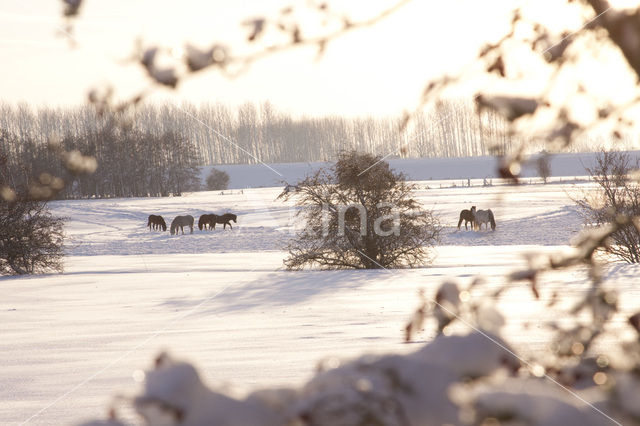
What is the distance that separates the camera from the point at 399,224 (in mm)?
13141

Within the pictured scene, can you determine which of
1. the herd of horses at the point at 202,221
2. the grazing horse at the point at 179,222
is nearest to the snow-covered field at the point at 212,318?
the grazing horse at the point at 179,222

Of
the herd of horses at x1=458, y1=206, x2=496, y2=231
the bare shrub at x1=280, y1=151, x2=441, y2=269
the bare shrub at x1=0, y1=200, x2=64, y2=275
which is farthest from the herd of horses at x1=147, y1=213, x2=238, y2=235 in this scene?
the bare shrub at x1=280, y1=151, x2=441, y2=269

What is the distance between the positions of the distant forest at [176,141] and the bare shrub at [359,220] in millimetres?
753

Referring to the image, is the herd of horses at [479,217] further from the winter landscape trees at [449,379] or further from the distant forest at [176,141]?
the winter landscape trees at [449,379]

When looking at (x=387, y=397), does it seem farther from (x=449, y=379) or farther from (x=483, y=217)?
(x=483, y=217)

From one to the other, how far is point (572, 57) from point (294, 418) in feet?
6.38

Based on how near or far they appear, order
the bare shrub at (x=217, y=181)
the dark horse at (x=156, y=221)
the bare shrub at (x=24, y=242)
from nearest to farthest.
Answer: the bare shrub at (x=24, y=242), the dark horse at (x=156, y=221), the bare shrub at (x=217, y=181)

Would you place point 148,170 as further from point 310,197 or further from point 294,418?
point 294,418

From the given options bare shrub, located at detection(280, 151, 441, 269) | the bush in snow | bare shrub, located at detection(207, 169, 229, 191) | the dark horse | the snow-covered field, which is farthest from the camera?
bare shrub, located at detection(207, 169, 229, 191)

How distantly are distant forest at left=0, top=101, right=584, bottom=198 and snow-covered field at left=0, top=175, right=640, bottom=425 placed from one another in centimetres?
84

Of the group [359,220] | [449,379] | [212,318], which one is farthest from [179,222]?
[449,379]

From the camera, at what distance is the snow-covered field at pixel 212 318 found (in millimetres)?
4133

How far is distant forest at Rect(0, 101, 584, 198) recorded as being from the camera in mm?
2516

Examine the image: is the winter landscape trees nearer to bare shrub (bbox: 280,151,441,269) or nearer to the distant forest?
the distant forest
